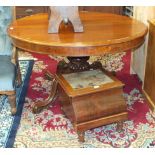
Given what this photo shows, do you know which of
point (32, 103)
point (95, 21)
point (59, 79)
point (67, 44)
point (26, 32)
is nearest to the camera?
point (67, 44)

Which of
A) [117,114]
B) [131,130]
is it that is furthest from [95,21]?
[131,130]

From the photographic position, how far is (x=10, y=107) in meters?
2.47

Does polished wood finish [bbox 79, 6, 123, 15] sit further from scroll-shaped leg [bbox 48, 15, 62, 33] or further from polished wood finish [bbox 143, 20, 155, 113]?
scroll-shaped leg [bbox 48, 15, 62, 33]

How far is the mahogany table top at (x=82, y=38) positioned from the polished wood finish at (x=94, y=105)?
1.05 ft

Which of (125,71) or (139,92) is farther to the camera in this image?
(125,71)

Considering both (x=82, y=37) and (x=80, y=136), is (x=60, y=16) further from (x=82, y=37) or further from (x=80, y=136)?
(x=80, y=136)

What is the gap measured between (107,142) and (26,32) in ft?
3.21

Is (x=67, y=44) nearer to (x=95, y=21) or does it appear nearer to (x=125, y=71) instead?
(x=95, y=21)

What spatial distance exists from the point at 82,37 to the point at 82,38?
0.08ft

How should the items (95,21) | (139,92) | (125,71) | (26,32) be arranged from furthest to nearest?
(125,71)
(139,92)
(95,21)
(26,32)

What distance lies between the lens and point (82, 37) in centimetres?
189

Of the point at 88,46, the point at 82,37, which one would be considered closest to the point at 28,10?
the point at 82,37

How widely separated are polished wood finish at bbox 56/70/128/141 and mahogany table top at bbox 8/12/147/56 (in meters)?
0.32

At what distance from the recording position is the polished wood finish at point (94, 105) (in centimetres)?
202
